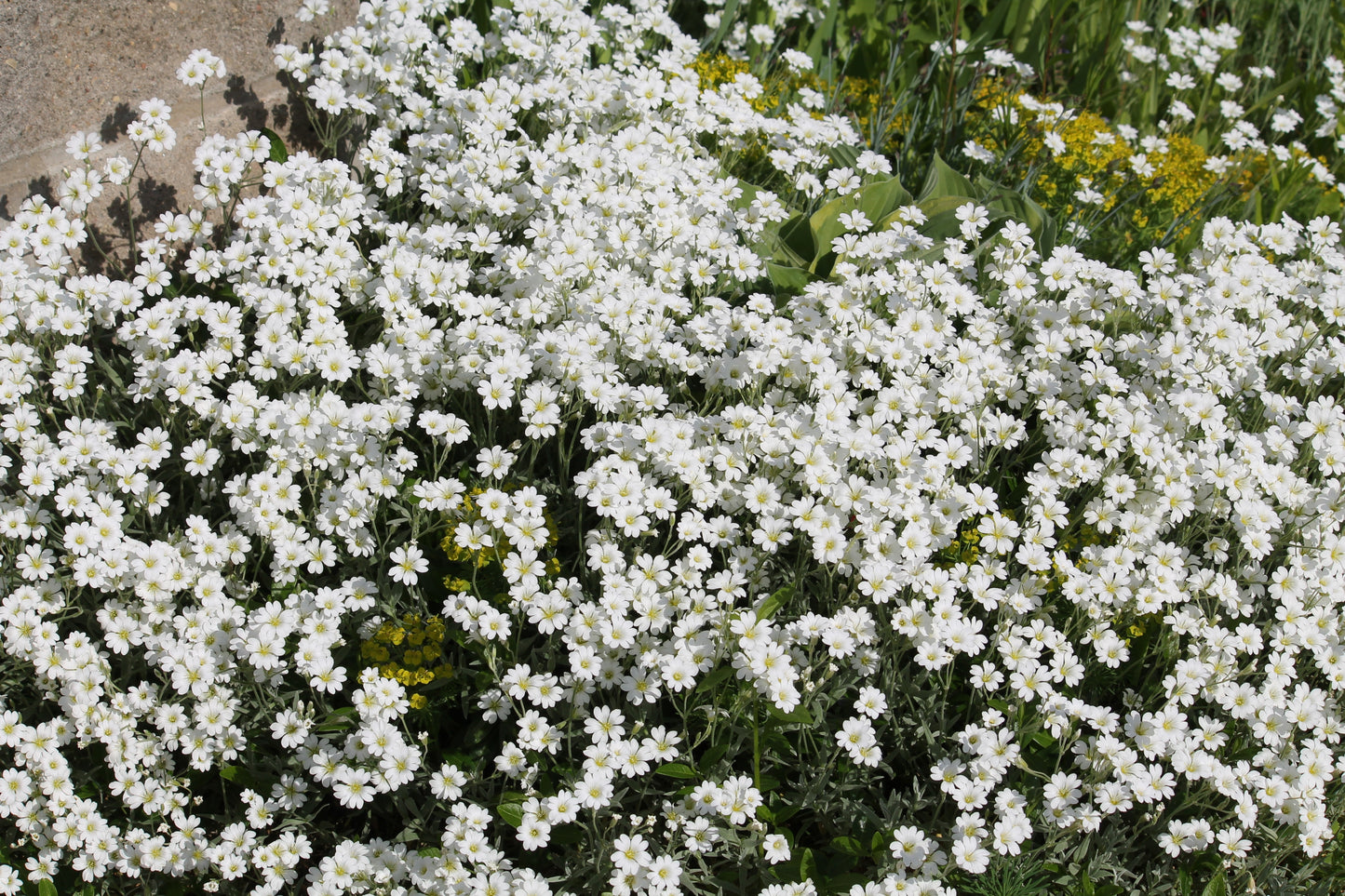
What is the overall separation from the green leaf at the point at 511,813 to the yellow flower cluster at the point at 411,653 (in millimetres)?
376

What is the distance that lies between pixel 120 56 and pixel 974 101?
13.1ft

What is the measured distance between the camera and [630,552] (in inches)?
128

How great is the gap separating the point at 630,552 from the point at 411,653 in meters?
0.72

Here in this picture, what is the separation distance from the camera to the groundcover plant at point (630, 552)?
2.84m

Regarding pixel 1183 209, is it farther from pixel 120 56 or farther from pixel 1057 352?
pixel 120 56

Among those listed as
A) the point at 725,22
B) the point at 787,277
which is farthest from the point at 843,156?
the point at 725,22

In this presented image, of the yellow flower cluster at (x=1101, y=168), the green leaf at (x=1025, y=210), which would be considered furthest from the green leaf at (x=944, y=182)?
the yellow flower cluster at (x=1101, y=168)

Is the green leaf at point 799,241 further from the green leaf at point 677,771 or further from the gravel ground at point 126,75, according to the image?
the green leaf at point 677,771

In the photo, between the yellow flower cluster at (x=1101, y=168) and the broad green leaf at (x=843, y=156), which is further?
the yellow flower cluster at (x=1101, y=168)

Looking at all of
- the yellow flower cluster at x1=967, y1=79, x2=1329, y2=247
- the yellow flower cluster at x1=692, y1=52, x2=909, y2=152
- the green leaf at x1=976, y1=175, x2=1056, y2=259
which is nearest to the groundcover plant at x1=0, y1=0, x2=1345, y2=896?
the green leaf at x1=976, y1=175, x2=1056, y2=259

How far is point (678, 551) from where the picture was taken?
3.37 m

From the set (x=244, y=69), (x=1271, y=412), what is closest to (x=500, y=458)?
(x=244, y=69)

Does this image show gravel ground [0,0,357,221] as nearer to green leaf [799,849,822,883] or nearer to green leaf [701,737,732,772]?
green leaf [701,737,732,772]

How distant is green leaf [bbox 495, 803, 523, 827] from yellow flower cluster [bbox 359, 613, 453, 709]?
0.38 meters
